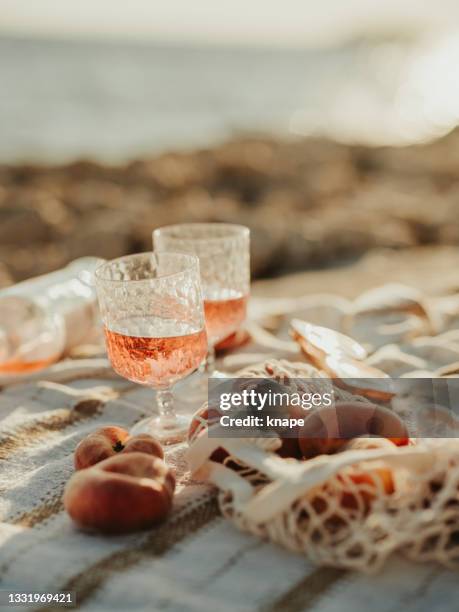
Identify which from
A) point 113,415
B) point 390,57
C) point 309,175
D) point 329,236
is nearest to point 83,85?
point 390,57

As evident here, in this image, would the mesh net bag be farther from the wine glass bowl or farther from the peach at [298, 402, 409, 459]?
the wine glass bowl

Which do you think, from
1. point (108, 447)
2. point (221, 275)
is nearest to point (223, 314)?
point (221, 275)

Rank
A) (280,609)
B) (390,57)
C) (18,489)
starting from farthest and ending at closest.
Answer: (390,57), (18,489), (280,609)

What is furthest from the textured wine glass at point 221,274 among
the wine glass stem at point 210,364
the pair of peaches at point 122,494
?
the pair of peaches at point 122,494

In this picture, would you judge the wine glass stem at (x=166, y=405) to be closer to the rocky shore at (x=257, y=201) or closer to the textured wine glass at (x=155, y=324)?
the textured wine glass at (x=155, y=324)

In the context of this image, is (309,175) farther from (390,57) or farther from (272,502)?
(390,57)

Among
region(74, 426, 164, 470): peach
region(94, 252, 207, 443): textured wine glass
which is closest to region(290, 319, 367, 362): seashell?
region(94, 252, 207, 443): textured wine glass

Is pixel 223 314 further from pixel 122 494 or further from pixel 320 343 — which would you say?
pixel 122 494
